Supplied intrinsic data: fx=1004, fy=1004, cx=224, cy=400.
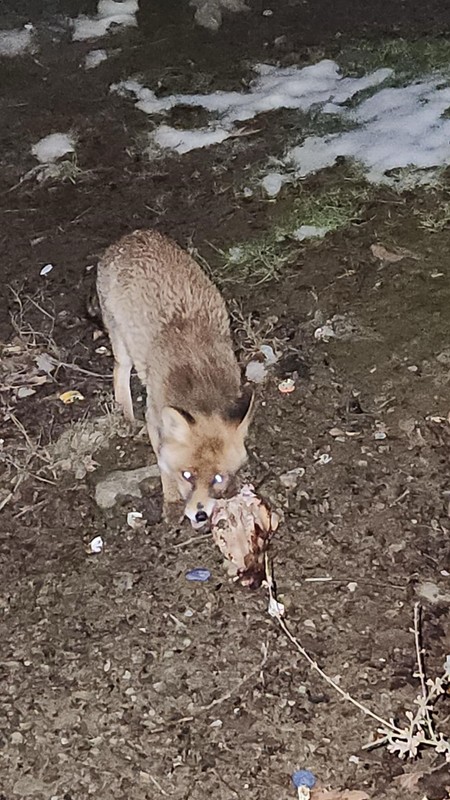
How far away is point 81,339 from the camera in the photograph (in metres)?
6.17

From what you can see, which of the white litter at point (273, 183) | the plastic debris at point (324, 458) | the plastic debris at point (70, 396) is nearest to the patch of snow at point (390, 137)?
the white litter at point (273, 183)

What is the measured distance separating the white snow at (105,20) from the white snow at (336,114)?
108 centimetres

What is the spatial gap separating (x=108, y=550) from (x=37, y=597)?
41 cm

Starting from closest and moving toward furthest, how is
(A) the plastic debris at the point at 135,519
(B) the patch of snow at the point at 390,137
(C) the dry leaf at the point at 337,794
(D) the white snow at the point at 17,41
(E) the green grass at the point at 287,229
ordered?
(C) the dry leaf at the point at 337,794
(A) the plastic debris at the point at 135,519
(E) the green grass at the point at 287,229
(B) the patch of snow at the point at 390,137
(D) the white snow at the point at 17,41

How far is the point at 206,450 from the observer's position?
4.71m

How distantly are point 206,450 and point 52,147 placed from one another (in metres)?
4.13

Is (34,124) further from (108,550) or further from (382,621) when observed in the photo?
(382,621)

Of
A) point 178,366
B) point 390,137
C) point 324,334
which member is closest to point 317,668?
point 178,366

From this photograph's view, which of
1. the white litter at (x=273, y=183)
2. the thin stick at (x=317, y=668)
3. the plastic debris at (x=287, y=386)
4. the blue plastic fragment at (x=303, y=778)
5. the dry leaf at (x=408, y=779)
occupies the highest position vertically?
the white litter at (x=273, y=183)

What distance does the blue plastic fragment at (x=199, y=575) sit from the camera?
4.74m

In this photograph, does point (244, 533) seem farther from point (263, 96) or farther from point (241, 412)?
point (263, 96)

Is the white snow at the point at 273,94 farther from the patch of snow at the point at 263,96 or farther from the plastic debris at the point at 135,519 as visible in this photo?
the plastic debris at the point at 135,519

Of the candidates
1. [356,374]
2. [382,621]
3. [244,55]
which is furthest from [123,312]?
[244,55]

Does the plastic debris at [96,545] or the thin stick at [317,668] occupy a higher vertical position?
the thin stick at [317,668]
